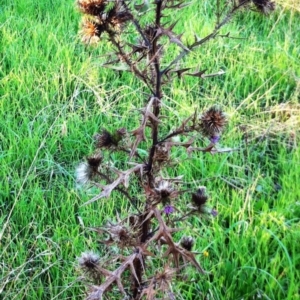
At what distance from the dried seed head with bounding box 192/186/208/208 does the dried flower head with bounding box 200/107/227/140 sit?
0.20 meters

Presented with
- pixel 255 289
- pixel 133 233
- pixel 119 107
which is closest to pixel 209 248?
pixel 255 289

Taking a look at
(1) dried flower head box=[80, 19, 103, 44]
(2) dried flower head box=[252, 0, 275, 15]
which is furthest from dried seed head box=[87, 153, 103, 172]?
(2) dried flower head box=[252, 0, 275, 15]

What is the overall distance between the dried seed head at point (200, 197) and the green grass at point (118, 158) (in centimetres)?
27

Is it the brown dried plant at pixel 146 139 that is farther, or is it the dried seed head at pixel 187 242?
the dried seed head at pixel 187 242

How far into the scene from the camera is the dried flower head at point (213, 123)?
5.11ft

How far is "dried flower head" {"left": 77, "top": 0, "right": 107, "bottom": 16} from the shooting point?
142 cm

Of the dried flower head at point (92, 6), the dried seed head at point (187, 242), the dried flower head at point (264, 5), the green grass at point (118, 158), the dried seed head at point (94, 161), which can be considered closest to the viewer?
the dried flower head at point (92, 6)

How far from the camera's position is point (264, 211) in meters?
2.53

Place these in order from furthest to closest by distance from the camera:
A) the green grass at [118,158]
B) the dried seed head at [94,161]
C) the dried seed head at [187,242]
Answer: the green grass at [118,158]
the dried seed head at [187,242]
the dried seed head at [94,161]

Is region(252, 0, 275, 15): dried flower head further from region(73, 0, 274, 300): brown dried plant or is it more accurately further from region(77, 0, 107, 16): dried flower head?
region(77, 0, 107, 16): dried flower head

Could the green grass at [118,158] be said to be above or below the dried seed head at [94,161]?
below

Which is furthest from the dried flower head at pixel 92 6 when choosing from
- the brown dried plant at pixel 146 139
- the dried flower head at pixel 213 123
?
the dried flower head at pixel 213 123

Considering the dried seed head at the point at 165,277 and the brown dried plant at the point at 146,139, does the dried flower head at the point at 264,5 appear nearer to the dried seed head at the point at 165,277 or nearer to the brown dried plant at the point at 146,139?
the brown dried plant at the point at 146,139

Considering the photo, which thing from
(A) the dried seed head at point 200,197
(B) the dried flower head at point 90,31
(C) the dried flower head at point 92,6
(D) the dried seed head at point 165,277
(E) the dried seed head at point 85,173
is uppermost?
(C) the dried flower head at point 92,6
